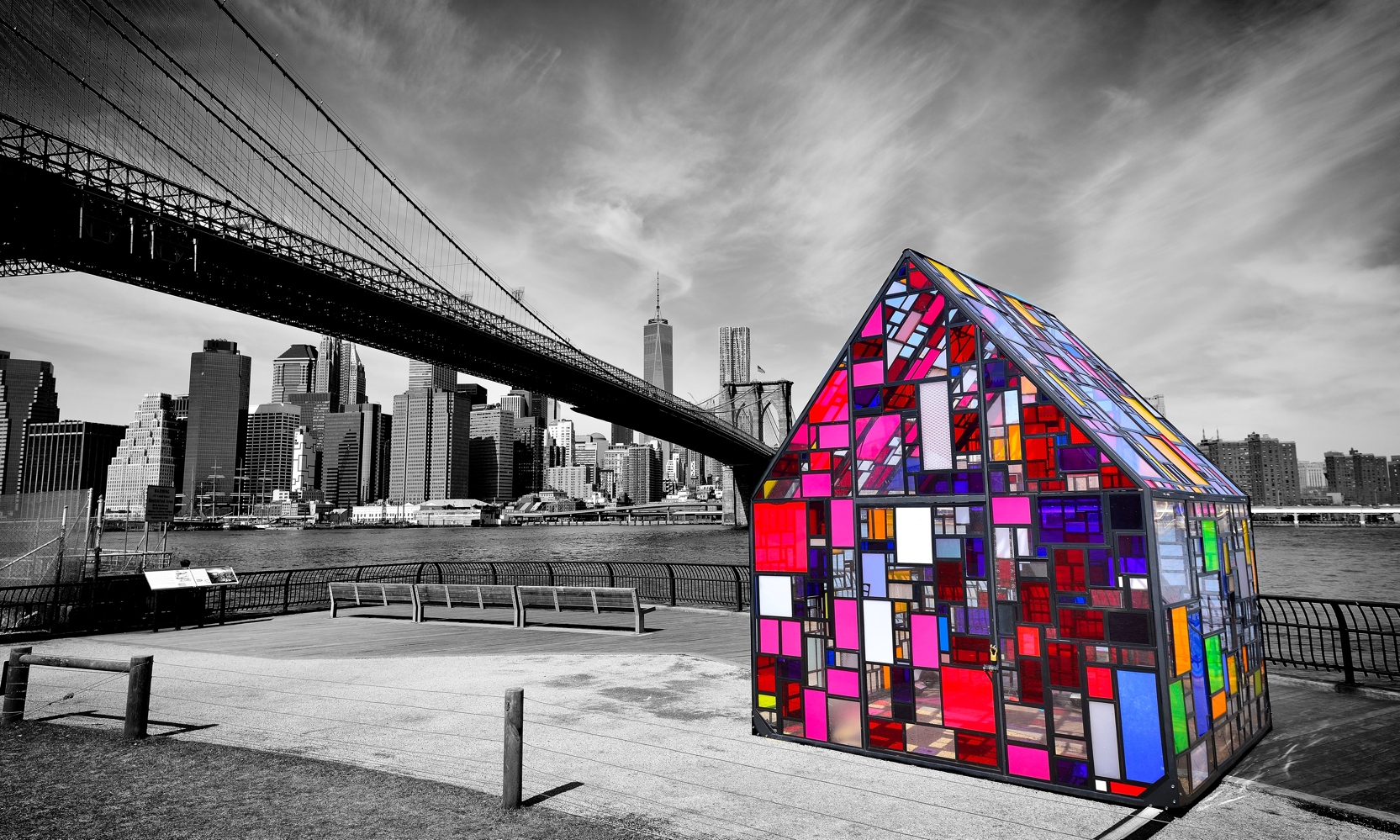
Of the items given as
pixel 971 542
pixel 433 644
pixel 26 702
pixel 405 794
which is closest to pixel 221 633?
pixel 433 644

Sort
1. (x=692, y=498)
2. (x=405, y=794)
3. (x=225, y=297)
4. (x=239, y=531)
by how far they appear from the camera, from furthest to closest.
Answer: (x=692, y=498) < (x=239, y=531) < (x=225, y=297) < (x=405, y=794)

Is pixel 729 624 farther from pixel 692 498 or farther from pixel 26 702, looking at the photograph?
pixel 692 498

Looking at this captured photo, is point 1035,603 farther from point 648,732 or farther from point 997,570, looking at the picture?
point 648,732

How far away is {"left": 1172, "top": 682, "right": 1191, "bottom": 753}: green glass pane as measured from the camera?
4941 millimetres

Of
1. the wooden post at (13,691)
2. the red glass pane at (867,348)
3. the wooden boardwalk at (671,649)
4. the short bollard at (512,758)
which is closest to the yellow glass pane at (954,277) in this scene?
the red glass pane at (867,348)

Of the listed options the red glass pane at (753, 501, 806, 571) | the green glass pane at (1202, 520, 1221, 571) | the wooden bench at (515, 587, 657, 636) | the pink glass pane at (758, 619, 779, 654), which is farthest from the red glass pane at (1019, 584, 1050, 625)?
the wooden bench at (515, 587, 657, 636)

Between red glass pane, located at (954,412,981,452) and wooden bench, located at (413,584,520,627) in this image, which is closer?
red glass pane, located at (954,412,981,452)

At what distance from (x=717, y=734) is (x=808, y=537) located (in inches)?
72.6

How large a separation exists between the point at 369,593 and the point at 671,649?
8.40 m

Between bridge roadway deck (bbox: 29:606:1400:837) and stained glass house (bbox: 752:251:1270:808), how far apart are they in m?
0.31

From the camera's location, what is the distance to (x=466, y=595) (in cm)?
1498

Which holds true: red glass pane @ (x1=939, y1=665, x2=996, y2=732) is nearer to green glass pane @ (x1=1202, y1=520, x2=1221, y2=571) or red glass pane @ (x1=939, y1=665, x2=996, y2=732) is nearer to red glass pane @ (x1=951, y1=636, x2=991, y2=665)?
red glass pane @ (x1=951, y1=636, x2=991, y2=665)

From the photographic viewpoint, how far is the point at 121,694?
8594mm

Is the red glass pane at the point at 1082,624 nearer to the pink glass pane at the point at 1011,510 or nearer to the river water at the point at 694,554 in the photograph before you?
the pink glass pane at the point at 1011,510
